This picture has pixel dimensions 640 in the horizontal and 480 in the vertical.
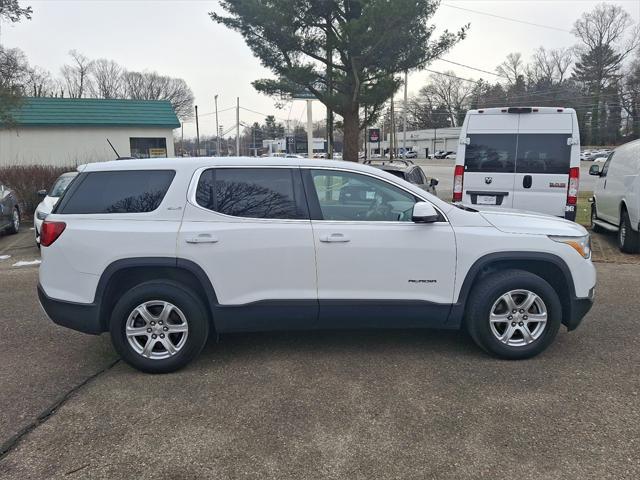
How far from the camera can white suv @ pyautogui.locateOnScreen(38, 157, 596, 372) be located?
13.0ft

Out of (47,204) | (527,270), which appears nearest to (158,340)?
(527,270)

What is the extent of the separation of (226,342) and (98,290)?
4.18 feet

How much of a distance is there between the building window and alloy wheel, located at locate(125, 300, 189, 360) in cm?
1725

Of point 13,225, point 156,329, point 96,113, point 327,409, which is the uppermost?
point 96,113

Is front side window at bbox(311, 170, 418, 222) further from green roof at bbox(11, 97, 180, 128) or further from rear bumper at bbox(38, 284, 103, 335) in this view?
green roof at bbox(11, 97, 180, 128)

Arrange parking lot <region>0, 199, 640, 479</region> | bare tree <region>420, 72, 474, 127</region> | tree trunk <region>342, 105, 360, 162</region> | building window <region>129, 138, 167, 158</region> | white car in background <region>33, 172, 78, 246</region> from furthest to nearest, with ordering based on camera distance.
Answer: bare tree <region>420, 72, 474, 127</region> → building window <region>129, 138, 167, 158</region> → tree trunk <region>342, 105, 360, 162</region> → white car in background <region>33, 172, 78, 246</region> → parking lot <region>0, 199, 640, 479</region>

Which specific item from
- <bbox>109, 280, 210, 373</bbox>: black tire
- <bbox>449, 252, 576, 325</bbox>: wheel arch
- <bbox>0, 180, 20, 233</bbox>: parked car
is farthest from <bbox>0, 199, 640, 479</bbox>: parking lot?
<bbox>0, 180, 20, 233</bbox>: parked car

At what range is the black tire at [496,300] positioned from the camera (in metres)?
4.12

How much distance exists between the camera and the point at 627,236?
850 cm

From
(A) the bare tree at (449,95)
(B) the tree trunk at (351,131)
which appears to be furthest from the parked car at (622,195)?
(A) the bare tree at (449,95)

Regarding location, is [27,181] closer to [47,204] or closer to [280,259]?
[47,204]

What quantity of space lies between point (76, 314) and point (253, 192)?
1670 millimetres

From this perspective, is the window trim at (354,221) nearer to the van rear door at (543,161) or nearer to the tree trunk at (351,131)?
the van rear door at (543,161)

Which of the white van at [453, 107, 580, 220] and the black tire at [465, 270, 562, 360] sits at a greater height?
the white van at [453, 107, 580, 220]
